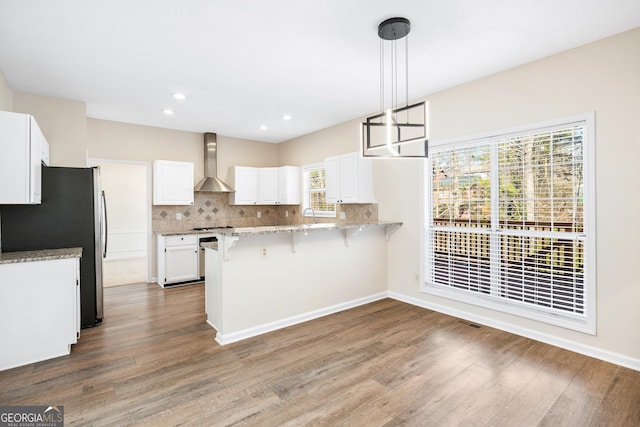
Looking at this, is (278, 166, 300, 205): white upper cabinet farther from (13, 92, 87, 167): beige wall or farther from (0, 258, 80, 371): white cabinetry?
(0, 258, 80, 371): white cabinetry

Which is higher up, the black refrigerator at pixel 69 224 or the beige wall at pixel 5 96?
the beige wall at pixel 5 96

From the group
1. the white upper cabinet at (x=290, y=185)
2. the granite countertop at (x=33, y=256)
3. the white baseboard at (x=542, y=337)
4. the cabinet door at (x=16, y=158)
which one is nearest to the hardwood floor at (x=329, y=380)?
the white baseboard at (x=542, y=337)

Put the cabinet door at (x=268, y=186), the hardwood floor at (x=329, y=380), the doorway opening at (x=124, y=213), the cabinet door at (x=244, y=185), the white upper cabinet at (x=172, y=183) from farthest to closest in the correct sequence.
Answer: the doorway opening at (x=124, y=213), the cabinet door at (x=268, y=186), the cabinet door at (x=244, y=185), the white upper cabinet at (x=172, y=183), the hardwood floor at (x=329, y=380)

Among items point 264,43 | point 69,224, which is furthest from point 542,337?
point 69,224

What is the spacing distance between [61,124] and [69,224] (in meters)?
1.50

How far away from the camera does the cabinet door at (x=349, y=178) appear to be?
4734 millimetres

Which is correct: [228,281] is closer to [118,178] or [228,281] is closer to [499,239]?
[499,239]

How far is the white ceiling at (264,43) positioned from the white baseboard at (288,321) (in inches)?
104

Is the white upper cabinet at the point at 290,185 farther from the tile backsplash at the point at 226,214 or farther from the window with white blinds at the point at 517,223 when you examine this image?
the window with white blinds at the point at 517,223

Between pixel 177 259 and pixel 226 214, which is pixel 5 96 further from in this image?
pixel 226 214

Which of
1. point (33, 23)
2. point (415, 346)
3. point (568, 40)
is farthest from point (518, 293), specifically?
point (33, 23)

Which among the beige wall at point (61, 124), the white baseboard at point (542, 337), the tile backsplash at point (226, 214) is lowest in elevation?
the white baseboard at point (542, 337)

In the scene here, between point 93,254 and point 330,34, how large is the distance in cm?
335

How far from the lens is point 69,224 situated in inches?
137
